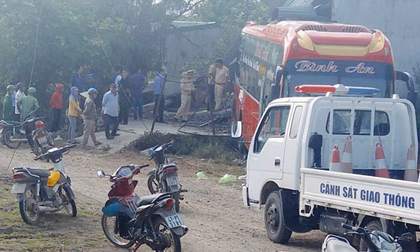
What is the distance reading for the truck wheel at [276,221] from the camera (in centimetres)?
905

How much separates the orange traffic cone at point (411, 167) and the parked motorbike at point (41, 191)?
4545 mm

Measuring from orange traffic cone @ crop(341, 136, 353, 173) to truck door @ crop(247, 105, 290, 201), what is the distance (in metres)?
0.86

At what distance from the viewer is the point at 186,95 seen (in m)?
21.3

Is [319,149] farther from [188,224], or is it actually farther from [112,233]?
[112,233]

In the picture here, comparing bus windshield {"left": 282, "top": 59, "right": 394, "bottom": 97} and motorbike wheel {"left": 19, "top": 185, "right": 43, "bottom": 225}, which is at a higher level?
bus windshield {"left": 282, "top": 59, "right": 394, "bottom": 97}

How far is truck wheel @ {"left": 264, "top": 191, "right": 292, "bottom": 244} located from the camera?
9.05m

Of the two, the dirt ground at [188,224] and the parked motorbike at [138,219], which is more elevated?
the parked motorbike at [138,219]

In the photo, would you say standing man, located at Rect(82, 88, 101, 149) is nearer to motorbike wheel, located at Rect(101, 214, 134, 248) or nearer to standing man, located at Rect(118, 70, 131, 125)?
standing man, located at Rect(118, 70, 131, 125)

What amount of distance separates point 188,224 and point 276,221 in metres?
1.55

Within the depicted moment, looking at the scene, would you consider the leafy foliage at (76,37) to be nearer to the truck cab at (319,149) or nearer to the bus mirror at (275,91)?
the bus mirror at (275,91)

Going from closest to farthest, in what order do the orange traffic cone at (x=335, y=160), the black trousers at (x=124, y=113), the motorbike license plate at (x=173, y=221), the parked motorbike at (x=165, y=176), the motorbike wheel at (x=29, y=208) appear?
1. the motorbike license plate at (x=173, y=221)
2. the orange traffic cone at (x=335, y=160)
3. the motorbike wheel at (x=29, y=208)
4. the parked motorbike at (x=165, y=176)
5. the black trousers at (x=124, y=113)

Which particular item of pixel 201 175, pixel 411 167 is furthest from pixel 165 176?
pixel 201 175

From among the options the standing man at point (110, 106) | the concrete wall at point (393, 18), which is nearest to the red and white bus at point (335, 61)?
the standing man at point (110, 106)

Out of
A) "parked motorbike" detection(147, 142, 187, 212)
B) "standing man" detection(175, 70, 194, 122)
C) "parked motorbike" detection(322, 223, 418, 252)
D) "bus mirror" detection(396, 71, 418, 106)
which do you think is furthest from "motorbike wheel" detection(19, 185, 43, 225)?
"standing man" detection(175, 70, 194, 122)
